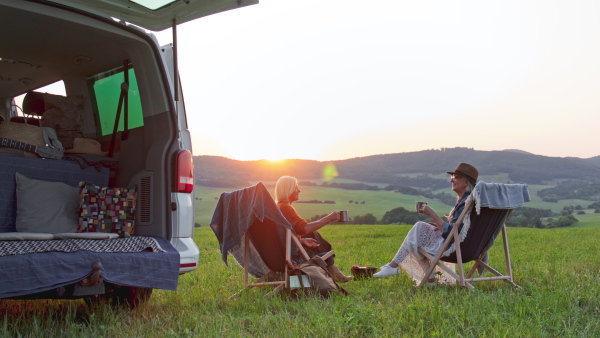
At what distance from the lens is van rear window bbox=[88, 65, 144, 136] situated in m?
4.36

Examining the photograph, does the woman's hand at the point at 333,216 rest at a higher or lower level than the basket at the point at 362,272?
higher

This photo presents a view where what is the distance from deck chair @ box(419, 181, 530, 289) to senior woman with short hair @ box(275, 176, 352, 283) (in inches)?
38.0

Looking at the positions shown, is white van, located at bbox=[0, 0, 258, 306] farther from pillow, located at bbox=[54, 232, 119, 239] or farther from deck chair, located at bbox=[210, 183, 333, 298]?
deck chair, located at bbox=[210, 183, 333, 298]

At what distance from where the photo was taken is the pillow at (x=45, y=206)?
4.07 meters

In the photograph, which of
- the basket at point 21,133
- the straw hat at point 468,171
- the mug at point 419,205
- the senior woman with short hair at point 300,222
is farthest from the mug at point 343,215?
the basket at point 21,133

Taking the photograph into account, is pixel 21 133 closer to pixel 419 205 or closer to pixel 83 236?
pixel 83 236

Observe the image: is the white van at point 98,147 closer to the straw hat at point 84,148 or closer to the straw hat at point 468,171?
the straw hat at point 84,148

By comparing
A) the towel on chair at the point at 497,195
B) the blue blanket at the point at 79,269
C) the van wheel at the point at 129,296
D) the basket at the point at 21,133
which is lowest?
the van wheel at the point at 129,296

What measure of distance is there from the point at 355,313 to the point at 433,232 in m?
2.04

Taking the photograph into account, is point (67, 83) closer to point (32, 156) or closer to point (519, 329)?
point (32, 156)

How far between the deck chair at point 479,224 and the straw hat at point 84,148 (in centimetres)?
→ 304

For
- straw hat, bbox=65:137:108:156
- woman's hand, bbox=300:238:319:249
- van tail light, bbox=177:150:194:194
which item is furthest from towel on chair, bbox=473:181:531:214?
straw hat, bbox=65:137:108:156

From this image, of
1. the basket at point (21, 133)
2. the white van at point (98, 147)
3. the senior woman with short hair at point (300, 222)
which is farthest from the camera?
the senior woman with short hair at point (300, 222)

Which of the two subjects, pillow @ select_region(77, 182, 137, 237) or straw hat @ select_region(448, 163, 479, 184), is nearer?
pillow @ select_region(77, 182, 137, 237)
